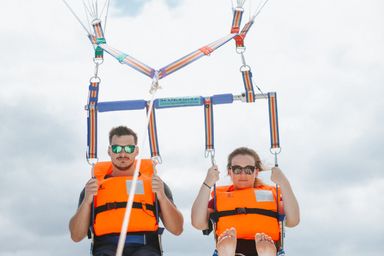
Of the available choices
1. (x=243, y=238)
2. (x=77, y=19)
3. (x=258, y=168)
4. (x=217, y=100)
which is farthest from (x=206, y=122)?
(x=77, y=19)

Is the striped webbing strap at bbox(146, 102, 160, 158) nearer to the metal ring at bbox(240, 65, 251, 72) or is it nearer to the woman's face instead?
the woman's face

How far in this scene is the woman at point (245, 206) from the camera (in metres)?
7.09

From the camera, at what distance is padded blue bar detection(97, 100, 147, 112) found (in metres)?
7.87

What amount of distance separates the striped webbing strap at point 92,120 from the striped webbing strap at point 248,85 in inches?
78.6

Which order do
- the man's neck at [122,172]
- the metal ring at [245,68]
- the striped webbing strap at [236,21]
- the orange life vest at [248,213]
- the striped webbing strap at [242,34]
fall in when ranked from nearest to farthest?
the orange life vest at [248,213]
the man's neck at [122,172]
the metal ring at [245,68]
the striped webbing strap at [242,34]
the striped webbing strap at [236,21]

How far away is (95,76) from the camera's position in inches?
304

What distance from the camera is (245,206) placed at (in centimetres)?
732

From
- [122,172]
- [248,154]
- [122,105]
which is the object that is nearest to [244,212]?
[248,154]

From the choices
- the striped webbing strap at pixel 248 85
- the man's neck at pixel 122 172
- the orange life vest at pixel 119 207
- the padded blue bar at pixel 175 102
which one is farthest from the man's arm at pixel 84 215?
the striped webbing strap at pixel 248 85

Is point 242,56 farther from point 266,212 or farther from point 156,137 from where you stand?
point 266,212

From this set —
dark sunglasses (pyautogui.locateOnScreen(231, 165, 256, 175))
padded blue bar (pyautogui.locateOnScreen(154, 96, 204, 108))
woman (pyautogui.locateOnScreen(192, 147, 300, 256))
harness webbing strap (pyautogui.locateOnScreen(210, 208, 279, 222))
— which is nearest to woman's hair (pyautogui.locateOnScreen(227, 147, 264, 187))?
woman (pyautogui.locateOnScreen(192, 147, 300, 256))

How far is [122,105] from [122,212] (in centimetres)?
150

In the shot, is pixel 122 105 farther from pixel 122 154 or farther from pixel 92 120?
pixel 122 154

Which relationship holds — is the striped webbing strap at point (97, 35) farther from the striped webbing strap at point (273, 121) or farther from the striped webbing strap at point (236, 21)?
the striped webbing strap at point (273, 121)
